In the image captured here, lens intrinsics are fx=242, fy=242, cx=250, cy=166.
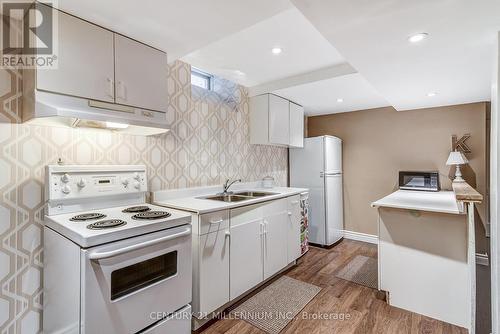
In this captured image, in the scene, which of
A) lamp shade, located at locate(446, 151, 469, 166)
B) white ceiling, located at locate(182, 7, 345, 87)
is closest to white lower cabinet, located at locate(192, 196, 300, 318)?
white ceiling, located at locate(182, 7, 345, 87)

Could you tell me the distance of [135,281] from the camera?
4.31ft

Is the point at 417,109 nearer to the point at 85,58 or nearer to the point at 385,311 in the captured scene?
the point at 385,311

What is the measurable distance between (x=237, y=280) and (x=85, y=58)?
6.42 feet

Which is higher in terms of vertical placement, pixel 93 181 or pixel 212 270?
pixel 93 181

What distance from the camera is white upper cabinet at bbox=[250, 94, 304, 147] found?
10.1 feet

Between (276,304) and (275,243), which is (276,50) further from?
(276,304)

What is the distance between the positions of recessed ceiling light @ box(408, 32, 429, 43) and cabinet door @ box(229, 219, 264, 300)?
181 centimetres

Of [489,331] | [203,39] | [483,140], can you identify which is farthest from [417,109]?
[203,39]

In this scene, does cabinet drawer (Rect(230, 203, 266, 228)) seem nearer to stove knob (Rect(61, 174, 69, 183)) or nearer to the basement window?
stove knob (Rect(61, 174, 69, 183))

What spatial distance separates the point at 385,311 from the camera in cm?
208

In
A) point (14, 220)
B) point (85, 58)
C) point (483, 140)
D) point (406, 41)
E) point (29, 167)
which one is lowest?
point (14, 220)

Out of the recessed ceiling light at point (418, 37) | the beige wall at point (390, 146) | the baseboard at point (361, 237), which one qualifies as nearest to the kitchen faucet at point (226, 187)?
the recessed ceiling light at point (418, 37)

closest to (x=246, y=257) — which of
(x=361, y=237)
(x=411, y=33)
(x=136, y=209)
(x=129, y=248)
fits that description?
(x=136, y=209)

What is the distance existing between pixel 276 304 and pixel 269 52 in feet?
7.47
